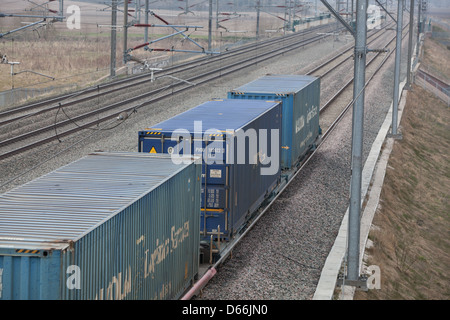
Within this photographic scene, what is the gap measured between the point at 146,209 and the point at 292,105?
13729 millimetres

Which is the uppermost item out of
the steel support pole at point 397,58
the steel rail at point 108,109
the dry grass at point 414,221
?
the steel support pole at point 397,58

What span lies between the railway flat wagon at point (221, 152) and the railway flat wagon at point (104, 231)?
5.69 ft

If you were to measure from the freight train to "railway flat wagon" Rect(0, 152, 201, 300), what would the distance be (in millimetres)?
15

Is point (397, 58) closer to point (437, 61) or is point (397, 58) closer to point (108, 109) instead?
point (108, 109)

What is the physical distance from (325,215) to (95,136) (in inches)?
529

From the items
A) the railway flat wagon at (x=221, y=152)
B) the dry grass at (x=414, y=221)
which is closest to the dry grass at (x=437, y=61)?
the dry grass at (x=414, y=221)

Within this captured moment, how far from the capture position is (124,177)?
12531mm

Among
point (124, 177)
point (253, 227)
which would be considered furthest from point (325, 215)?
point (124, 177)

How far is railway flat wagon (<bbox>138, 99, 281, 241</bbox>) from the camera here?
16.2m

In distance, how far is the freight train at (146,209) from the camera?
8633 millimetres

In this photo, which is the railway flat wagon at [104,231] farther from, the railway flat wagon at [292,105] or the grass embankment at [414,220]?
the railway flat wagon at [292,105]

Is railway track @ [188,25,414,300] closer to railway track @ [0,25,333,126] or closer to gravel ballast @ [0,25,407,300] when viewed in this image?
gravel ballast @ [0,25,407,300]

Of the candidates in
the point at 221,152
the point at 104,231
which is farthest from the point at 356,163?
the point at 104,231
